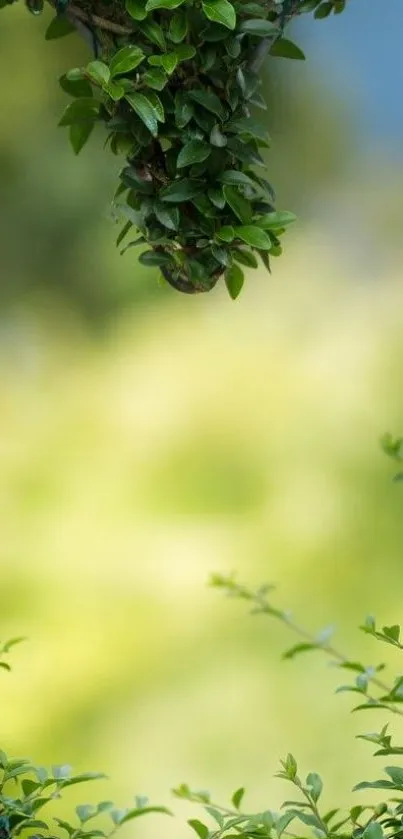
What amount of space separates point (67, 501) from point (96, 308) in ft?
1.88

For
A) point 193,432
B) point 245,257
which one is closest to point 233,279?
point 245,257

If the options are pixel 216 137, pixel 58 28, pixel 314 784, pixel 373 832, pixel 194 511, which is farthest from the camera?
pixel 194 511

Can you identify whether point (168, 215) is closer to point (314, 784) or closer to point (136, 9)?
point (136, 9)

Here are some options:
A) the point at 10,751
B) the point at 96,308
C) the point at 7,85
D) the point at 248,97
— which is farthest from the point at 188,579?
the point at 248,97

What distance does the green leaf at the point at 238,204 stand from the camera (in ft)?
3.10

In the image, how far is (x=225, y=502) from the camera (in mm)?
2756

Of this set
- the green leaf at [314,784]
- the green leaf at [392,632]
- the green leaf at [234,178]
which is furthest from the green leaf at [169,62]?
the green leaf at [314,784]

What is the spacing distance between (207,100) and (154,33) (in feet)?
0.25

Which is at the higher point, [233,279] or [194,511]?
[194,511]

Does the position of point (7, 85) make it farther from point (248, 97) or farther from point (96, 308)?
point (248, 97)

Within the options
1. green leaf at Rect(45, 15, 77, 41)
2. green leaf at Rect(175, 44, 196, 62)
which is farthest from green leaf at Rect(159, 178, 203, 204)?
green leaf at Rect(45, 15, 77, 41)

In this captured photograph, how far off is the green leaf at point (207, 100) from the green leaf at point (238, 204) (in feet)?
0.24

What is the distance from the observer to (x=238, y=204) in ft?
3.11

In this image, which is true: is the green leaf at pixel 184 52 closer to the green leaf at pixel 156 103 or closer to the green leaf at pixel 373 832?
the green leaf at pixel 156 103
